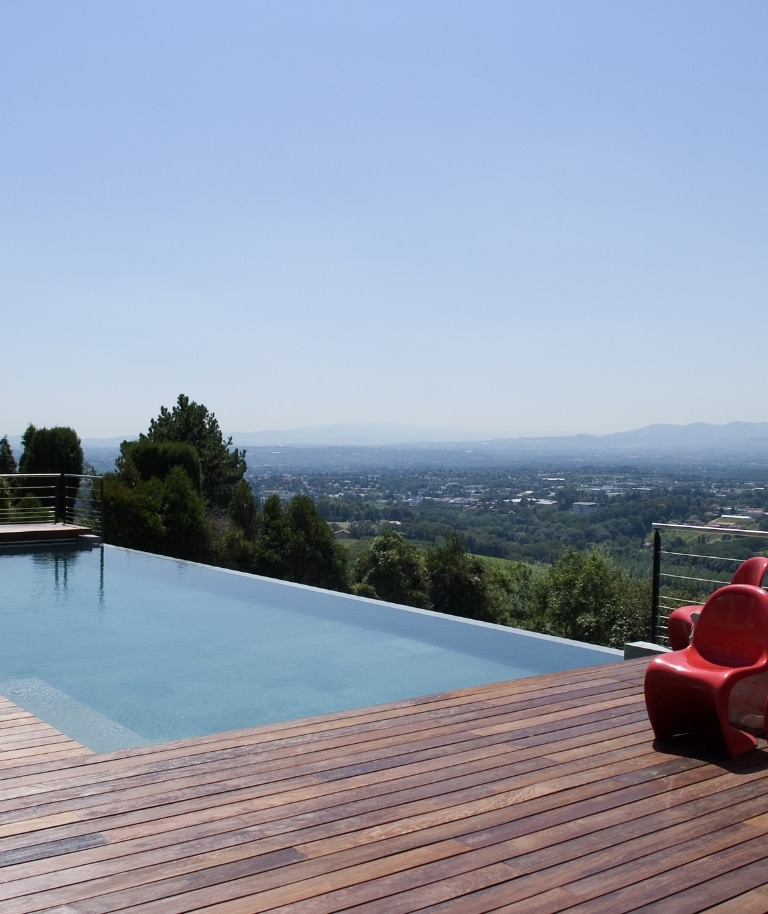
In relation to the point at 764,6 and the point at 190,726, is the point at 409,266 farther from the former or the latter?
the point at 190,726

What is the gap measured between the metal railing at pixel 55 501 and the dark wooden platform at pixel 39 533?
440 millimetres

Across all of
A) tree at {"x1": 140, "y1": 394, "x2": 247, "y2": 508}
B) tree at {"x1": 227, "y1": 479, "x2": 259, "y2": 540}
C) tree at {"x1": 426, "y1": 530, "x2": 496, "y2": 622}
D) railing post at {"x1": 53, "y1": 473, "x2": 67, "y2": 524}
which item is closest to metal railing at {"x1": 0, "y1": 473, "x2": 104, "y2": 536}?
railing post at {"x1": 53, "y1": 473, "x2": 67, "y2": 524}

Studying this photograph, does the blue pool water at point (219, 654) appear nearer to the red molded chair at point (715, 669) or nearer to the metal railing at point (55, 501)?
the red molded chair at point (715, 669)

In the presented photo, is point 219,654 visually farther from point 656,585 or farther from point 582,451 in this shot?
point 582,451

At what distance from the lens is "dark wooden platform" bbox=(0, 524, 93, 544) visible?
1202cm

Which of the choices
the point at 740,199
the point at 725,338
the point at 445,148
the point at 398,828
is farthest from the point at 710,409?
the point at 398,828

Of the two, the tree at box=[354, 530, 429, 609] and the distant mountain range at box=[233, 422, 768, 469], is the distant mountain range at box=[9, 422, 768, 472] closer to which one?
the distant mountain range at box=[233, 422, 768, 469]

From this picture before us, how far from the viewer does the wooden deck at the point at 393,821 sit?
224 centimetres

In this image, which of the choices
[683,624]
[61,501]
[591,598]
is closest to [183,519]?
[61,501]

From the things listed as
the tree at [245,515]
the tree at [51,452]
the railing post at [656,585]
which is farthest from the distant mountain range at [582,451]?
the railing post at [656,585]

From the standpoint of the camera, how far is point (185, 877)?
7.63 ft

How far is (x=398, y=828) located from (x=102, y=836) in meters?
0.88

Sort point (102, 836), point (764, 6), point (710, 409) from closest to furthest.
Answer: point (102, 836)
point (764, 6)
point (710, 409)

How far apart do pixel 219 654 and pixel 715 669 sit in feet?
15.2
